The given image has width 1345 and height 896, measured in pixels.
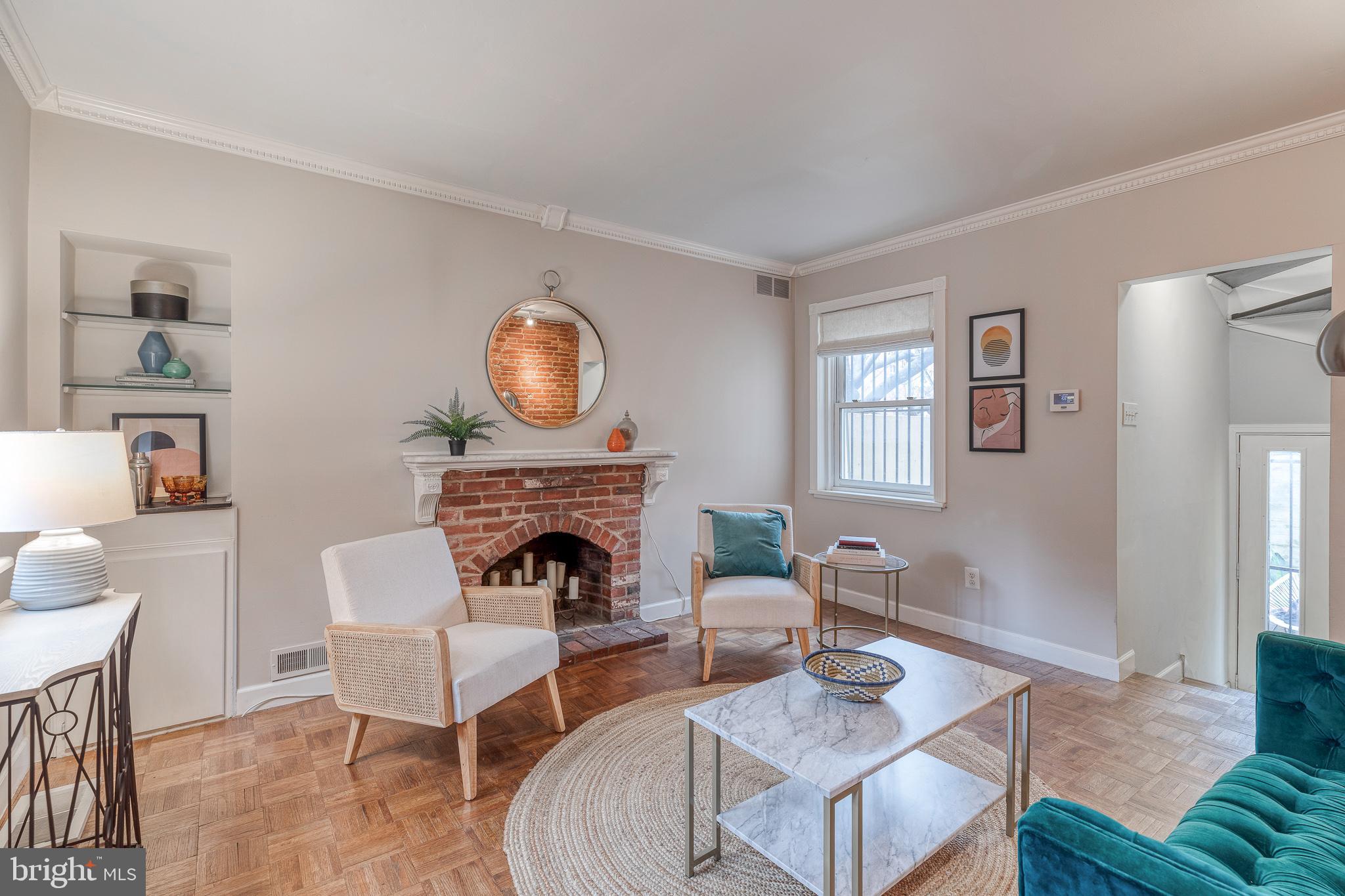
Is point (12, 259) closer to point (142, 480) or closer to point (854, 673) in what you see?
point (142, 480)

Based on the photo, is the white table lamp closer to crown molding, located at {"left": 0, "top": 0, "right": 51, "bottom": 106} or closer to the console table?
the console table

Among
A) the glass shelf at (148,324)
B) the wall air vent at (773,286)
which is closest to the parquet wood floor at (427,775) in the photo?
the glass shelf at (148,324)

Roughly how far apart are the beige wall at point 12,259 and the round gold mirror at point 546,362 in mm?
1833

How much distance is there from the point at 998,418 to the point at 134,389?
4403 millimetres

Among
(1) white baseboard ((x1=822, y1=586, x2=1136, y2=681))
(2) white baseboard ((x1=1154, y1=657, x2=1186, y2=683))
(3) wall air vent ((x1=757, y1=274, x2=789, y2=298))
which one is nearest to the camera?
(1) white baseboard ((x1=822, y1=586, x2=1136, y2=681))

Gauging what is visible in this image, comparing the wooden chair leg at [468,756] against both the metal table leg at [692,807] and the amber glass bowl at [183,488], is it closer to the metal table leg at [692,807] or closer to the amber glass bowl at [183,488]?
the metal table leg at [692,807]

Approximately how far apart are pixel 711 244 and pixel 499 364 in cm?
174

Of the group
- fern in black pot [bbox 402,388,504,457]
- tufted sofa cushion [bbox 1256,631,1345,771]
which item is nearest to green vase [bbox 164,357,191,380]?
fern in black pot [bbox 402,388,504,457]

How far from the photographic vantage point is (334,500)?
3088 millimetres

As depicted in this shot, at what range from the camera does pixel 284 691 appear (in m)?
2.98

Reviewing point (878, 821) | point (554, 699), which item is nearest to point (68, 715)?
point (554, 699)

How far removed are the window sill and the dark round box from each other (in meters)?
3.98

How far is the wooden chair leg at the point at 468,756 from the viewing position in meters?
2.20

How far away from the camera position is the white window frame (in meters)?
4.02
